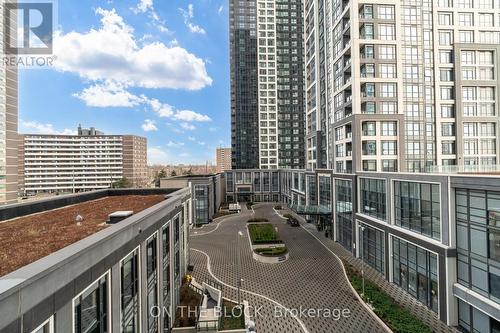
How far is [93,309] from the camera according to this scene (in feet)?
30.0

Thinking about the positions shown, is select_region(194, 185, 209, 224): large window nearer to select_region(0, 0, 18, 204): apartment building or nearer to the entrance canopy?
the entrance canopy

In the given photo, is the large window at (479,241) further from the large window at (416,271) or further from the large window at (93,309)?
the large window at (93,309)

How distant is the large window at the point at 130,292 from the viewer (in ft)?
38.8

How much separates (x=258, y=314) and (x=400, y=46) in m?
38.4

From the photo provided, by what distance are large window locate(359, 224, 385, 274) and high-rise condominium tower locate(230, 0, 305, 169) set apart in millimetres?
59526

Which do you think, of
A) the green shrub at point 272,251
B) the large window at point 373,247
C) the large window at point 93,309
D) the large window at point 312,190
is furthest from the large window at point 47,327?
the large window at point 312,190

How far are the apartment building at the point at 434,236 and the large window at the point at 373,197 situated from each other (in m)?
0.11

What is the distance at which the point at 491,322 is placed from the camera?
17.3m

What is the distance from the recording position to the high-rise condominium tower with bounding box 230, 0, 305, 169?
9288 centimetres

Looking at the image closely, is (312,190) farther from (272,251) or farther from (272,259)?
(272,259)

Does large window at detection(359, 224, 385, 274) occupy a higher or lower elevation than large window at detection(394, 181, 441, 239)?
lower

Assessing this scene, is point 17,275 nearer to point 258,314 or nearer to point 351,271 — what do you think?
point 258,314

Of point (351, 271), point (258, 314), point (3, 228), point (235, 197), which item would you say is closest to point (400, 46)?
point (351, 271)

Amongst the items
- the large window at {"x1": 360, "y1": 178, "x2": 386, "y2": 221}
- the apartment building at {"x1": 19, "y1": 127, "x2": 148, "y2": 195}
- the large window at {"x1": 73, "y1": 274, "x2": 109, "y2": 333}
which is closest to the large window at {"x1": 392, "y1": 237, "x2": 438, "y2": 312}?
the large window at {"x1": 360, "y1": 178, "x2": 386, "y2": 221}
